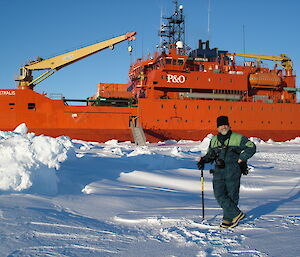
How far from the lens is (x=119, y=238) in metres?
3.19

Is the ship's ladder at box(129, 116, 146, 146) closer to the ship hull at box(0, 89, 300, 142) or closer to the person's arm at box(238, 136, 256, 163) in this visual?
the ship hull at box(0, 89, 300, 142)

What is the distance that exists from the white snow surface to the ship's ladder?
1244 cm

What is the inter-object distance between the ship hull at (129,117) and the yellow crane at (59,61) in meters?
2.32

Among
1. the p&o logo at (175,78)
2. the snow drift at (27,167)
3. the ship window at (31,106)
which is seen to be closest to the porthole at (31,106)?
the ship window at (31,106)

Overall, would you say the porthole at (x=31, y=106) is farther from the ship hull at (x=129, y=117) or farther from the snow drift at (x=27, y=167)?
the snow drift at (x=27, y=167)

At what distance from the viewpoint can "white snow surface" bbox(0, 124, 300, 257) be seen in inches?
114

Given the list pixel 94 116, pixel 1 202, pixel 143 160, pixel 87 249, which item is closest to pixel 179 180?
pixel 143 160

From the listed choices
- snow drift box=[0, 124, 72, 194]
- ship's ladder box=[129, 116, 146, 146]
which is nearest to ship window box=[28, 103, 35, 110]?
ship's ladder box=[129, 116, 146, 146]

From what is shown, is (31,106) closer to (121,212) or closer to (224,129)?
(121,212)

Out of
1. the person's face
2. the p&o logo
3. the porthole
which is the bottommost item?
the person's face

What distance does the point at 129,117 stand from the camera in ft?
75.8

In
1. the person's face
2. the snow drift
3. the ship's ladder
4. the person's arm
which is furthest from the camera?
the ship's ladder

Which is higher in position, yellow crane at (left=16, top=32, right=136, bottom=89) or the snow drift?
yellow crane at (left=16, top=32, right=136, bottom=89)

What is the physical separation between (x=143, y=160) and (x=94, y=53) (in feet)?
55.9
